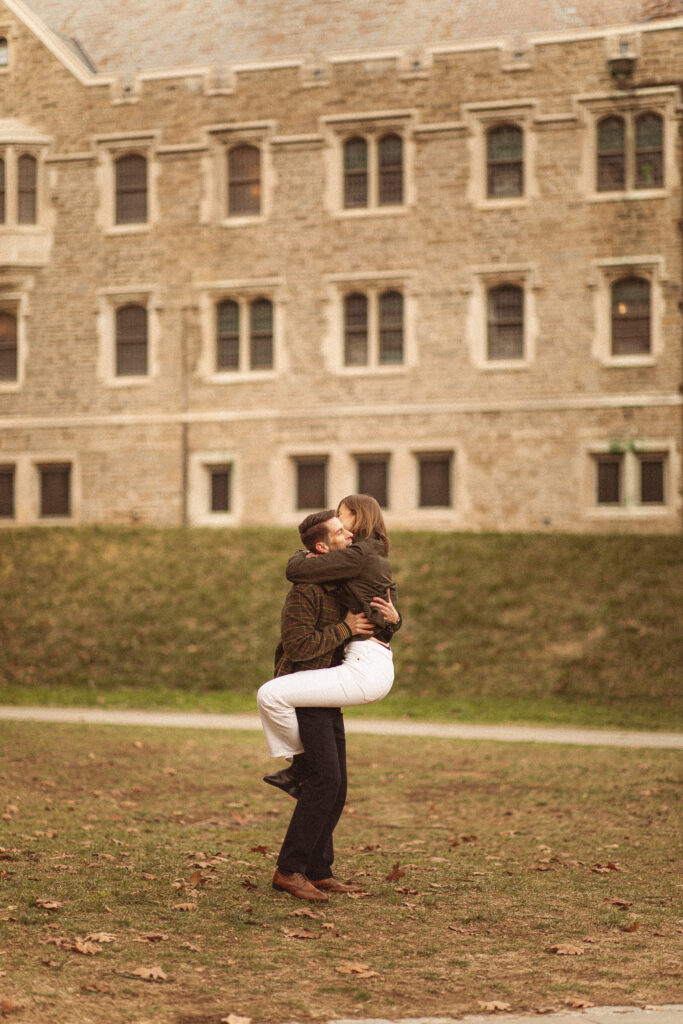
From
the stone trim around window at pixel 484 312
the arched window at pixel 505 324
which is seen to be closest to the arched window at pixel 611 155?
the stone trim around window at pixel 484 312

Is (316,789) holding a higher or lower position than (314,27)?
lower

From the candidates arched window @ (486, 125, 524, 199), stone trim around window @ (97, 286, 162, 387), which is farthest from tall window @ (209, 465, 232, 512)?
arched window @ (486, 125, 524, 199)

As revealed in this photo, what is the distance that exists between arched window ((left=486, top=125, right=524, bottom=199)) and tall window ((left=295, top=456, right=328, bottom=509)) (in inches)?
295

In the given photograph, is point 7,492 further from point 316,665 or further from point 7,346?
point 316,665

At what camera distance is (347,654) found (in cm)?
655

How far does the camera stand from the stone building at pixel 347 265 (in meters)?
29.2

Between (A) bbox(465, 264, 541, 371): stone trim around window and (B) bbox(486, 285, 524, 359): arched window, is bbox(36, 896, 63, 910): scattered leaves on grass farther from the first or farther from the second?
(B) bbox(486, 285, 524, 359): arched window

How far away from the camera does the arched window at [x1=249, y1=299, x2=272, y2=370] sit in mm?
Answer: 31422

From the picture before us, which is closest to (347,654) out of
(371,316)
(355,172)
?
(371,316)

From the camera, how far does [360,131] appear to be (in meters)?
30.5

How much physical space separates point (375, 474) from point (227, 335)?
5.08m

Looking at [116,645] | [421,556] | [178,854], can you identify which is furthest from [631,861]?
[421,556]

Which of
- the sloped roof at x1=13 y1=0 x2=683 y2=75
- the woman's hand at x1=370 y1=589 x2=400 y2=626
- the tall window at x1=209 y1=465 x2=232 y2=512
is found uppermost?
the sloped roof at x1=13 y1=0 x2=683 y2=75

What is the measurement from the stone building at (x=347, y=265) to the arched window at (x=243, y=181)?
7 cm
